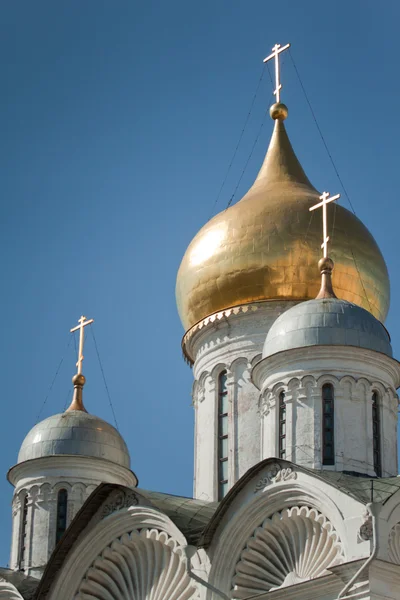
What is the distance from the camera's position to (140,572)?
16359 mm

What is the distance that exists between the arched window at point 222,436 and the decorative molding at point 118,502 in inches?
96.5

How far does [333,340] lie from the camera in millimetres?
16594

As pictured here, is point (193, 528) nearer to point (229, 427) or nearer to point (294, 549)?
point (294, 549)

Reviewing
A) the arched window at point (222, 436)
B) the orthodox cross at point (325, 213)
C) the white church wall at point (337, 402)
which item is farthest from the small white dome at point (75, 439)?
the orthodox cross at point (325, 213)

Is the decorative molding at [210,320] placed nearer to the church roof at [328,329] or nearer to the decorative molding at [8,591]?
the church roof at [328,329]

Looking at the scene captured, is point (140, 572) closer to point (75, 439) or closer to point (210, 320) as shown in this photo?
point (75, 439)

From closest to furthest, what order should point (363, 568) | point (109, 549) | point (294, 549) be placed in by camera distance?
point (363, 568) < point (294, 549) < point (109, 549)

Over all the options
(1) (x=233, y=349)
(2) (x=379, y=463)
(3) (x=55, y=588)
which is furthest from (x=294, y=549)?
(1) (x=233, y=349)

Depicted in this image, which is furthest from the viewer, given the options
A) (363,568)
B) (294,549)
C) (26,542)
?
(26,542)

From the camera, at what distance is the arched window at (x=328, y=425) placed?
16.3 meters

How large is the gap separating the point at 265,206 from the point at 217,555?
5.81 m

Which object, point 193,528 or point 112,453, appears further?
point 112,453

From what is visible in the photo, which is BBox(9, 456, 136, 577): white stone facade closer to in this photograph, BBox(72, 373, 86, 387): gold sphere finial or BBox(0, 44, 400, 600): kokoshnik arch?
BBox(0, 44, 400, 600): kokoshnik arch

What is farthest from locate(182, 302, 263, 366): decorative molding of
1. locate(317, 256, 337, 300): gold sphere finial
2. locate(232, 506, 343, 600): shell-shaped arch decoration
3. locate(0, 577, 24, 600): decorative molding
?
locate(232, 506, 343, 600): shell-shaped arch decoration
